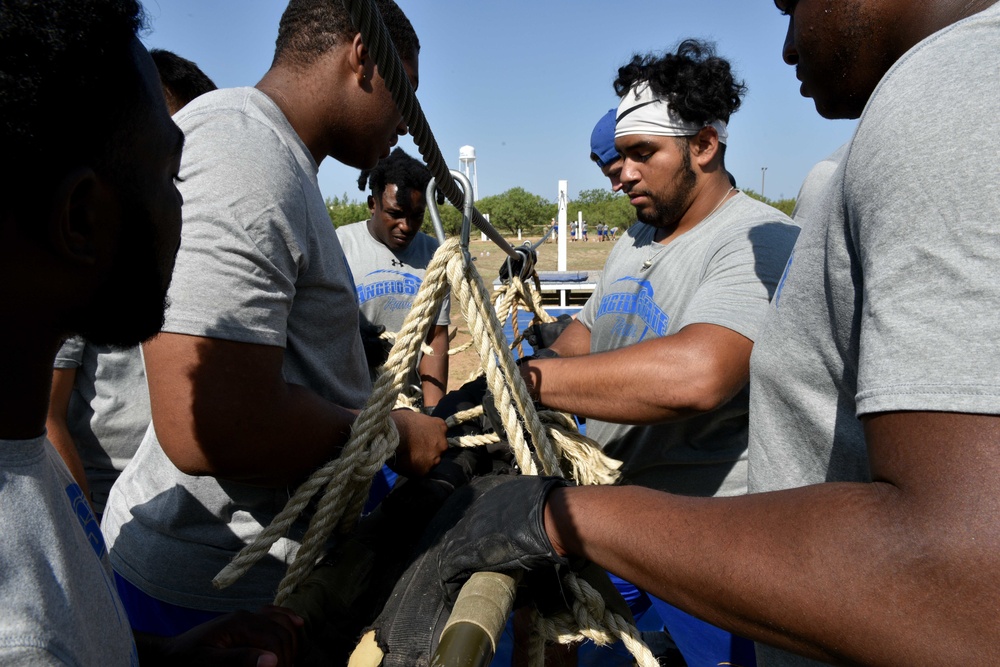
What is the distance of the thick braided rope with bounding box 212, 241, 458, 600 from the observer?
1.17 metres

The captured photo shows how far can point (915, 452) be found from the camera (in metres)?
0.64

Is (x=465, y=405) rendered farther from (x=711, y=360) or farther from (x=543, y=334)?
(x=543, y=334)

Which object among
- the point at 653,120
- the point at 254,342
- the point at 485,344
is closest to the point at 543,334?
the point at 653,120

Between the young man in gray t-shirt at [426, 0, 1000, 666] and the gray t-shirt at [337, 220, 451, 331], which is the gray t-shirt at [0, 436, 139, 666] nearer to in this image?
the young man in gray t-shirt at [426, 0, 1000, 666]

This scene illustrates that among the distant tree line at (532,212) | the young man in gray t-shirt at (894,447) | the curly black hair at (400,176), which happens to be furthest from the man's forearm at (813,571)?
the distant tree line at (532,212)

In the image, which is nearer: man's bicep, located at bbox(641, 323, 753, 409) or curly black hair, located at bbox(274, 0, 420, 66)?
curly black hair, located at bbox(274, 0, 420, 66)

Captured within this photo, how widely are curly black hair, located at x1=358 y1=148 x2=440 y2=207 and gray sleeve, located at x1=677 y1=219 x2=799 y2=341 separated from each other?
96.5 inches

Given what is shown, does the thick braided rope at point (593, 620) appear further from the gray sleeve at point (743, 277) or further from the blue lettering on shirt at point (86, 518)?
the gray sleeve at point (743, 277)

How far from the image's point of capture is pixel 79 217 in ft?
2.56

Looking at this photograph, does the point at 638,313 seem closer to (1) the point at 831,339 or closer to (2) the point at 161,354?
(1) the point at 831,339

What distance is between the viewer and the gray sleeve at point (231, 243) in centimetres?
113

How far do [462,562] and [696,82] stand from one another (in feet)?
7.10

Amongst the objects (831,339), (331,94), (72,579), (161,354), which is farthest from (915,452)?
(331,94)

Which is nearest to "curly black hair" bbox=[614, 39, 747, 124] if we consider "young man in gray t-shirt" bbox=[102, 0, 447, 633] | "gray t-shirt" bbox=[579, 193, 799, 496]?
"gray t-shirt" bbox=[579, 193, 799, 496]
